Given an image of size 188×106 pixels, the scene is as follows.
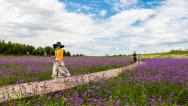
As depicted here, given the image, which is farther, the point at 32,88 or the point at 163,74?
the point at 163,74

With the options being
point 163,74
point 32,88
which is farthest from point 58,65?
point 32,88

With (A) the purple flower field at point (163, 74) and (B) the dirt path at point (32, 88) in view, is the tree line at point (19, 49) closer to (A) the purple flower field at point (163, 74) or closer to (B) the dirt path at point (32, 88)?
(A) the purple flower field at point (163, 74)

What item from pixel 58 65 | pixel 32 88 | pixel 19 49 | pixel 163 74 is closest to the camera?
pixel 32 88

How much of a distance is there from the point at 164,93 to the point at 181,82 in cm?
78

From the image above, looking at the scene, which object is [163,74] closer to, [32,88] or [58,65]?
[58,65]

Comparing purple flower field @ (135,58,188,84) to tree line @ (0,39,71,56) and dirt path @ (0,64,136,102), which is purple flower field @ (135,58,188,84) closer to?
dirt path @ (0,64,136,102)

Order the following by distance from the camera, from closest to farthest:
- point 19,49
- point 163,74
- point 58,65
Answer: point 163,74 < point 58,65 < point 19,49

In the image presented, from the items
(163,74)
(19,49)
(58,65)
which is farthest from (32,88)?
(19,49)

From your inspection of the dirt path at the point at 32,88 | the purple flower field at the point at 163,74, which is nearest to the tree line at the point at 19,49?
the purple flower field at the point at 163,74

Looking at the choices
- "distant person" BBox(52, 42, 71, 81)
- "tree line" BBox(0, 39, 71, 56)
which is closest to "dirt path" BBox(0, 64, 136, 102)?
"distant person" BBox(52, 42, 71, 81)

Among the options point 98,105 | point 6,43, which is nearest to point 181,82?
point 98,105

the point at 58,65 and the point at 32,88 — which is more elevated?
the point at 58,65

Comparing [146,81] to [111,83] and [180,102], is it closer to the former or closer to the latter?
[111,83]

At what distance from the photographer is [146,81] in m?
12.2
